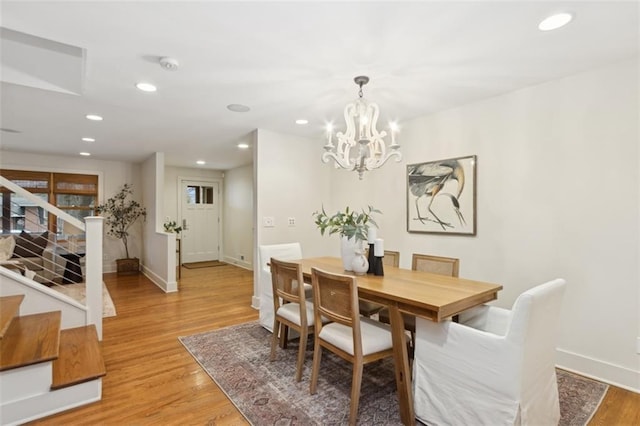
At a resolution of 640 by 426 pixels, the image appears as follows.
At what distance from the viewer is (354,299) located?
1866 millimetres

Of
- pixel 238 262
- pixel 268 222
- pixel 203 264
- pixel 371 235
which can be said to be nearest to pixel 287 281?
pixel 371 235

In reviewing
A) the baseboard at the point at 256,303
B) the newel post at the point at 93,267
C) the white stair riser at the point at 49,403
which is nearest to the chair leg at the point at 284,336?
the baseboard at the point at 256,303

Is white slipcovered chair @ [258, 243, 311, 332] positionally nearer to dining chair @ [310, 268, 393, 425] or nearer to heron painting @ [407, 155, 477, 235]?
dining chair @ [310, 268, 393, 425]

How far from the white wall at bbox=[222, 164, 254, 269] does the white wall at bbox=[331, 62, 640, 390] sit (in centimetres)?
472

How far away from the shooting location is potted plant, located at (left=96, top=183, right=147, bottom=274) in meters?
6.42

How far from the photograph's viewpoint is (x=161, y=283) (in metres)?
5.34

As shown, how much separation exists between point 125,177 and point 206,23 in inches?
240

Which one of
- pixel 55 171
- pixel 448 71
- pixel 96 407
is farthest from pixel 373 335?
pixel 55 171

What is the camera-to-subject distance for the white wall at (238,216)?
23.1 feet

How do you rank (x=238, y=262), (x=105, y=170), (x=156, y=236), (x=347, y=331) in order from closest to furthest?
(x=347, y=331)
(x=156, y=236)
(x=105, y=170)
(x=238, y=262)

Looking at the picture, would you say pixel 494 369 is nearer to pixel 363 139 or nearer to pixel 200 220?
pixel 363 139

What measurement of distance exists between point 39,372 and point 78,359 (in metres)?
0.32

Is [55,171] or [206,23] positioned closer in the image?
[206,23]

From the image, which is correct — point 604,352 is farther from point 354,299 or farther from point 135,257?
point 135,257
